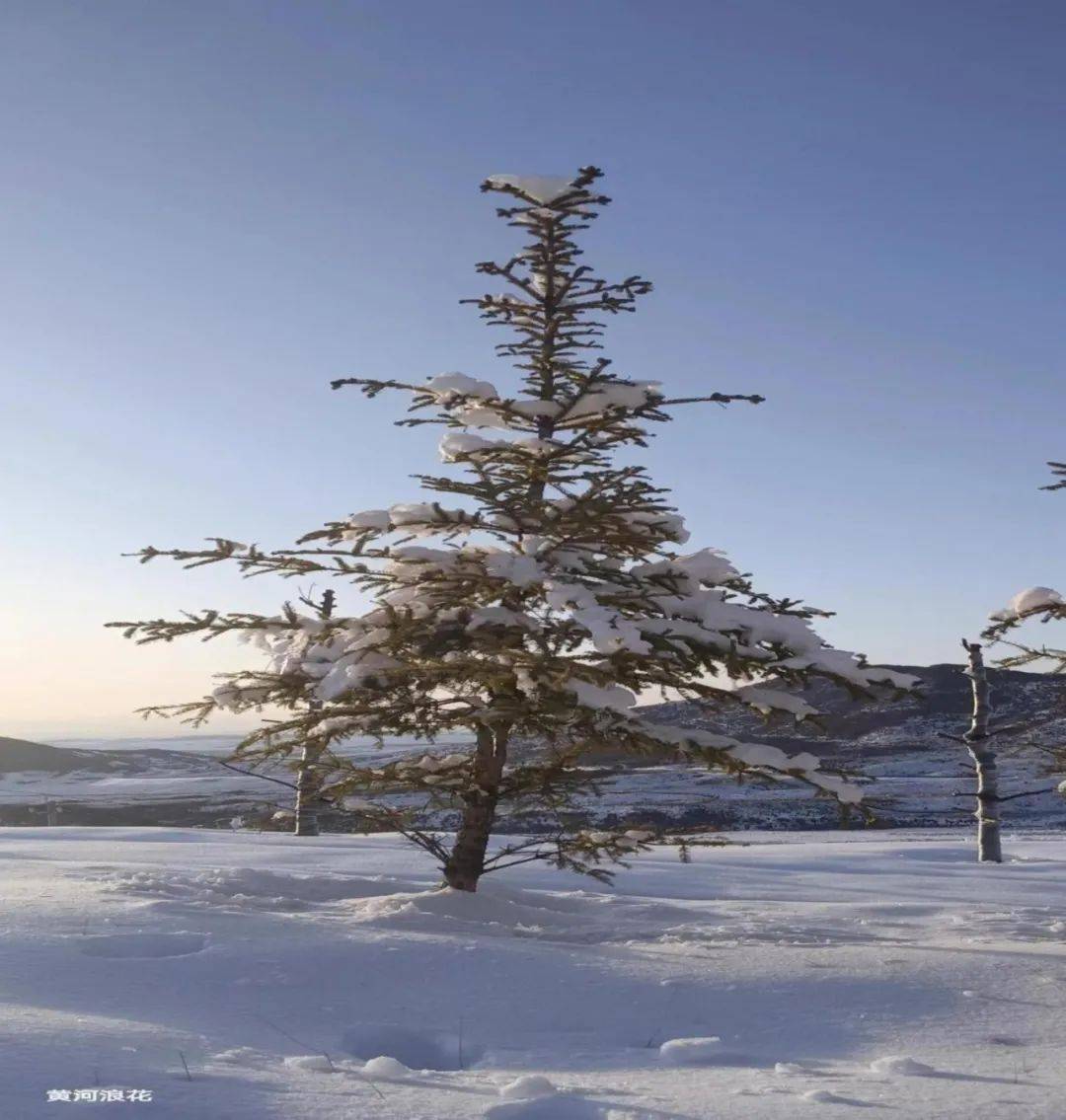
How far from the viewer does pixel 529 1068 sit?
4805 mm

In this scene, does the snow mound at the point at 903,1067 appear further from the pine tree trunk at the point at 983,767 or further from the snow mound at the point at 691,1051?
the pine tree trunk at the point at 983,767

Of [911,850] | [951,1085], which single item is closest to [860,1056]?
[951,1085]

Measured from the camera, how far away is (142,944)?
6715 mm

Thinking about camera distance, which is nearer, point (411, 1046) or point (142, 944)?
point (411, 1046)

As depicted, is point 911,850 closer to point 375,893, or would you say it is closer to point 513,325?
point 375,893

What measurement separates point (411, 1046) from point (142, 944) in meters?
2.34

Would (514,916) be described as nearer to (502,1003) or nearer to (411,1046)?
(502,1003)

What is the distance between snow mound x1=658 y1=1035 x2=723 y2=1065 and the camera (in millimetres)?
4949

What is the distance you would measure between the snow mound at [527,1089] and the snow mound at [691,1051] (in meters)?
1.08

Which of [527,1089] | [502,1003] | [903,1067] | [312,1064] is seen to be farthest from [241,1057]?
[903,1067]

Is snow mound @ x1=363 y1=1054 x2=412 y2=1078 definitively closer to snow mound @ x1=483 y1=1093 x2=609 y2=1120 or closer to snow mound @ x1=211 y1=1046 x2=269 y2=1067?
snow mound @ x1=211 y1=1046 x2=269 y2=1067

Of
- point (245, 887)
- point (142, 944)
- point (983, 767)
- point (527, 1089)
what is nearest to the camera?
point (527, 1089)

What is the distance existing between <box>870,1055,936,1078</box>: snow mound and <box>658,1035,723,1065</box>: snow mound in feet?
2.51

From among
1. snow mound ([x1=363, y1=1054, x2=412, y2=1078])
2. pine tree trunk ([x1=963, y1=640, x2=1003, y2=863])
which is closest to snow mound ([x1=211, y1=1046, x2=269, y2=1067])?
snow mound ([x1=363, y1=1054, x2=412, y2=1078])
